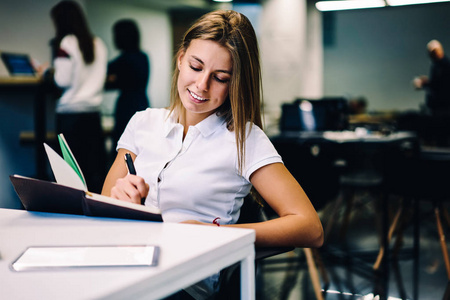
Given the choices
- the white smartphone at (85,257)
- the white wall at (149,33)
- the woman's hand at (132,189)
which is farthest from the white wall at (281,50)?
the white smartphone at (85,257)

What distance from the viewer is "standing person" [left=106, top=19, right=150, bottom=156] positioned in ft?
11.7

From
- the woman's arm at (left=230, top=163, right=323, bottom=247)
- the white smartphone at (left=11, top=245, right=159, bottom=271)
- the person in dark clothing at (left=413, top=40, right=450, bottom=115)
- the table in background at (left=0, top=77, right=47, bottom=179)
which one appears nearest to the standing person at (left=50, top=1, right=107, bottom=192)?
the table in background at (left=0, top=77, right=47, bottom=179)

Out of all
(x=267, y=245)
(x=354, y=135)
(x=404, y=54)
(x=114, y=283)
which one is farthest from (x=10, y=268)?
(x=404, y=54)

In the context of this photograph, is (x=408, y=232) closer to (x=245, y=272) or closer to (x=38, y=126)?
(x=38, y=126)

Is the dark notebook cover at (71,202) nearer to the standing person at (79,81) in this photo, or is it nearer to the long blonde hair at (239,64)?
the long blonde hair at (239,64)

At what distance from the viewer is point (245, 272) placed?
849mm

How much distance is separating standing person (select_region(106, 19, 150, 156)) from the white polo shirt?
2288 millimetres

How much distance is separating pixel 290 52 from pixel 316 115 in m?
2.48

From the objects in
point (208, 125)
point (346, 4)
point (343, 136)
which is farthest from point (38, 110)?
point (346, 4)

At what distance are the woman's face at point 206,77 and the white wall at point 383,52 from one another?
8938 mm

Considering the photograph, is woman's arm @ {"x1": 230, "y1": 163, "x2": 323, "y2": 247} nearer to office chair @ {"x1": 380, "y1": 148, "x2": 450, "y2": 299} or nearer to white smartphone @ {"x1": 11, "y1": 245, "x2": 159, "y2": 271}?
white smartphone @ {"x1": 11, "y1": 245, "x2": 159, "y2": 271}

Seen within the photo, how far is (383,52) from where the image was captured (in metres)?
9.80

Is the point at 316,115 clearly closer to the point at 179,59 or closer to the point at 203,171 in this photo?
the point at 179,59

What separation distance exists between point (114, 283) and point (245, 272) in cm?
31
